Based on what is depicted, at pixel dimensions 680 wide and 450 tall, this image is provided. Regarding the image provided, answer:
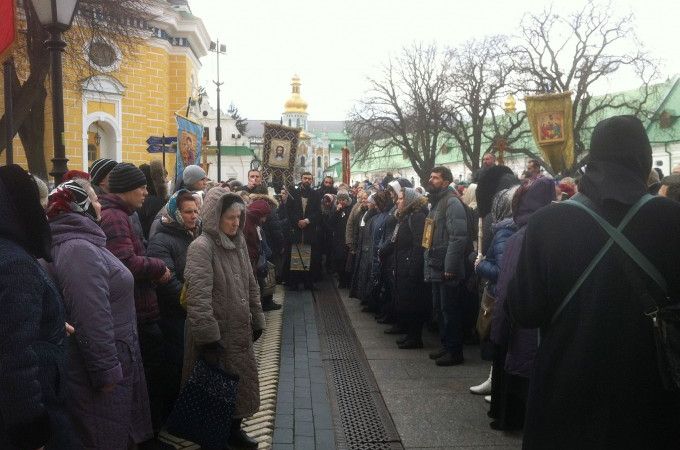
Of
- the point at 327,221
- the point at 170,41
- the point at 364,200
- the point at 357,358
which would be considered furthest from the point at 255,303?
the point at 170,41

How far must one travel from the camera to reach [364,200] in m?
12.3

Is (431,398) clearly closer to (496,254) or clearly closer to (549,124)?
(496,254)

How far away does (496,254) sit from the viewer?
5.23m

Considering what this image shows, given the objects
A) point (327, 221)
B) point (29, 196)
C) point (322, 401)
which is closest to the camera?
point (29, 196)

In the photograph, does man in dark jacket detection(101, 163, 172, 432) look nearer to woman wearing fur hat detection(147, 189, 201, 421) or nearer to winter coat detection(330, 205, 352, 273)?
woman wearing fur hat detection(147, 189, 201, 421)

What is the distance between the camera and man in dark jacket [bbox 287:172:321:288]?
13250 mm

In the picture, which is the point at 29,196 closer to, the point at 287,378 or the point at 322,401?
the point at 322,401

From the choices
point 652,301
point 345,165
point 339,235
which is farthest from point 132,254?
point 345,165

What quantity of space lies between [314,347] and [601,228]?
6271 millimetres

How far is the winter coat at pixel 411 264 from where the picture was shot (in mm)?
8188

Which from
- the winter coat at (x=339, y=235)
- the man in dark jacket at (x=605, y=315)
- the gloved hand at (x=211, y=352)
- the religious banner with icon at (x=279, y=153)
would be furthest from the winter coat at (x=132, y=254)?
the winter coat at (x=339, y=235)

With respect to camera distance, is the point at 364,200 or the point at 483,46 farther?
the point at 483,46

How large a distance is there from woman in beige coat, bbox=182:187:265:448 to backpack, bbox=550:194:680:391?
2.62 meters

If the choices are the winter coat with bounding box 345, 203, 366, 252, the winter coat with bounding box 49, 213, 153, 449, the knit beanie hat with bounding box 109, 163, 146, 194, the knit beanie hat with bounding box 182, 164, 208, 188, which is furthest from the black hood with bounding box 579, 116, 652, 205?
the winter coat with bounding box 345, 203, 366, 252
